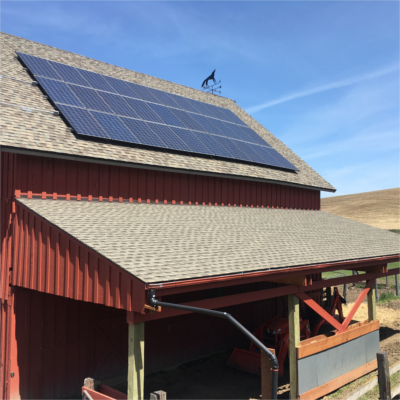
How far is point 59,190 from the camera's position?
33.9 feet

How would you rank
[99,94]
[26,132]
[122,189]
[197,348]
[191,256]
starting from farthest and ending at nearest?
[99,94] → [197,348] → [122,189] → [26,132] → [191,256]

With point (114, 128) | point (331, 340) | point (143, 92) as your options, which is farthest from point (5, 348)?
point (143, 92)

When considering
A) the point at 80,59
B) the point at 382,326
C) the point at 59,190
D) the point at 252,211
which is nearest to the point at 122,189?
the point at 59,190

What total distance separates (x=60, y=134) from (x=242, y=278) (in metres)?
6.52

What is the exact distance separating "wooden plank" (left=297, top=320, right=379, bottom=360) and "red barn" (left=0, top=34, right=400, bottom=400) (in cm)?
23

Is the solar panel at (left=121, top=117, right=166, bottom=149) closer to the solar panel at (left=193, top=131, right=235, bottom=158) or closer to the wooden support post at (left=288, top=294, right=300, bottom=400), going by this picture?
the solar panel at (left=193, top=131, right=235, bottom=158)

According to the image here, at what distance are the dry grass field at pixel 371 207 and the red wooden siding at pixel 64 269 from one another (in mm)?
54157

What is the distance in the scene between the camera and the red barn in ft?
24.8

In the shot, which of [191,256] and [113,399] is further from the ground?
[191,256]

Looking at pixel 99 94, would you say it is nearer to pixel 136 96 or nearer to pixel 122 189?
pixel 136 96

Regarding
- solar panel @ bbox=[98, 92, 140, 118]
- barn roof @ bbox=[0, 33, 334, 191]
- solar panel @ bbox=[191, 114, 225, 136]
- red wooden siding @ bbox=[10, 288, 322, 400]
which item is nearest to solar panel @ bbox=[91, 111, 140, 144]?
barn roof @ bbox=[0, 33, 334, 191]

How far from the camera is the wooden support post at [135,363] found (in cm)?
652

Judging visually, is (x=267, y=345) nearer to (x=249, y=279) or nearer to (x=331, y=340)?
(x=331, y=340)

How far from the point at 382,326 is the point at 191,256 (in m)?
12.6
